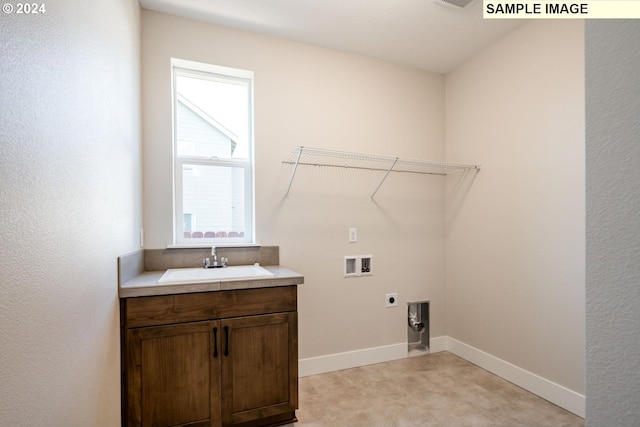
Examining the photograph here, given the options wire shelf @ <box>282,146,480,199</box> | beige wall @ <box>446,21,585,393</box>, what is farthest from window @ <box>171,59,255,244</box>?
beige wall @ <box>446,21,585,393</box>

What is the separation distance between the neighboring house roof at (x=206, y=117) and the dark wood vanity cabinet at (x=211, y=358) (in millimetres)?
1338

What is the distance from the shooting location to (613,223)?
1.76 ft

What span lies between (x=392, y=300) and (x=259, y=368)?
1.51 m

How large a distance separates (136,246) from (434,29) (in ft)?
8.80

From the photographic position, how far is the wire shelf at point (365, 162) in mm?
2570

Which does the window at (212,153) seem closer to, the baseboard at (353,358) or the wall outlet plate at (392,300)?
the baseboard at (353,358)

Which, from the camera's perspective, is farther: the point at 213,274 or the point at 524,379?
the point at 524,379

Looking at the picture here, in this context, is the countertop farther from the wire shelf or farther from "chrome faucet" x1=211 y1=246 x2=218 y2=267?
the wire shelf

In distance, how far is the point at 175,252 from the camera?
7.31 ft

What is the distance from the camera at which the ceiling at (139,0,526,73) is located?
2.16 metres

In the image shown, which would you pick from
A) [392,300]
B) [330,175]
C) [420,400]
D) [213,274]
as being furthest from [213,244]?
[420,400]

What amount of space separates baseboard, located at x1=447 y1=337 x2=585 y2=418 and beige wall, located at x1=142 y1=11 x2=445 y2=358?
1.07 feet

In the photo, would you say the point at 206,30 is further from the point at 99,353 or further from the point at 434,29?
the point at 99,353

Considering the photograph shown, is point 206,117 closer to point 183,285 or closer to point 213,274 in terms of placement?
point 213,274
